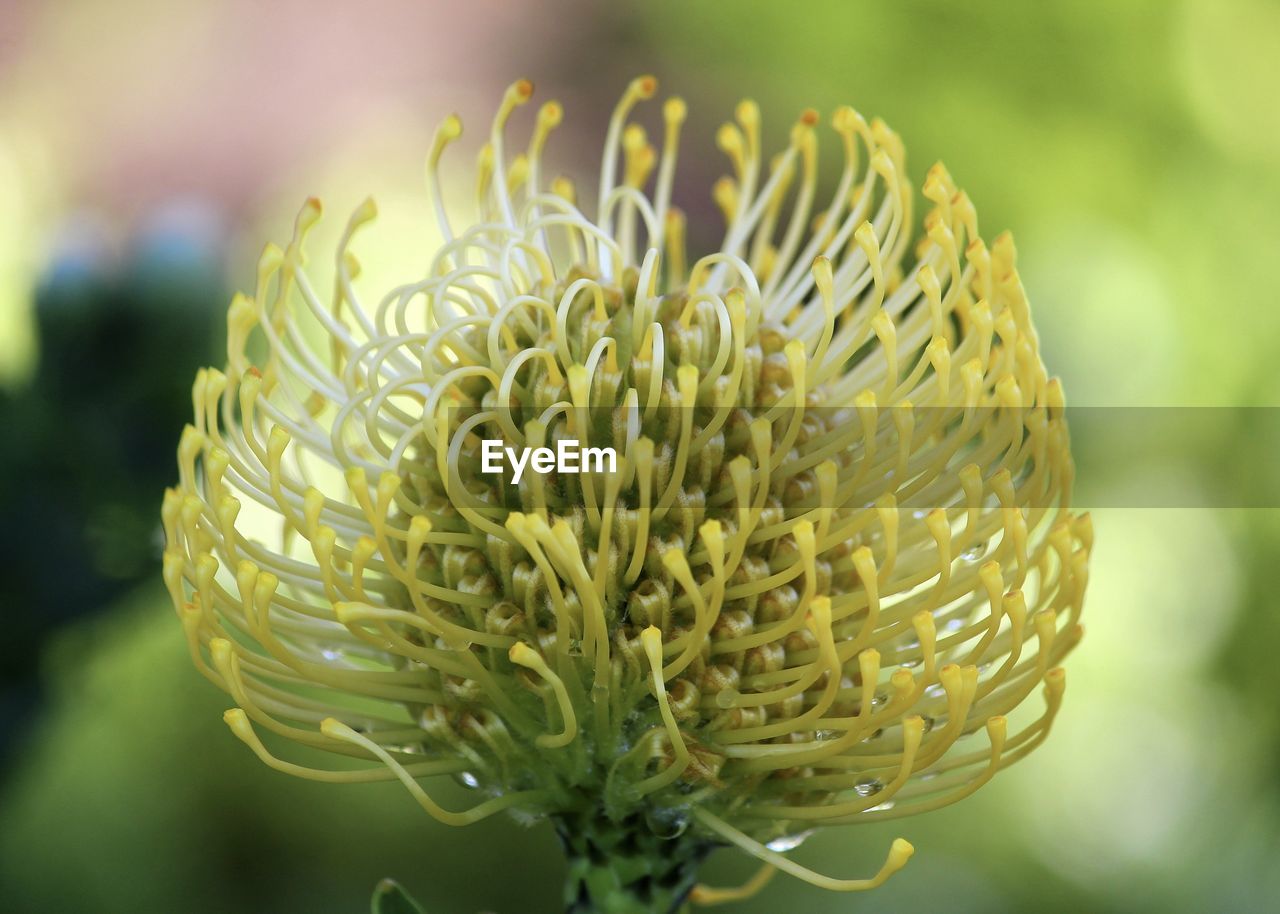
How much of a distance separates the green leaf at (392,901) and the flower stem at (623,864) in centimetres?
10

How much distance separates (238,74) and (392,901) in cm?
238

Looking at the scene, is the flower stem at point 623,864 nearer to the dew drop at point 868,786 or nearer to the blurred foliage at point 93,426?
the dew drop at point 868,786

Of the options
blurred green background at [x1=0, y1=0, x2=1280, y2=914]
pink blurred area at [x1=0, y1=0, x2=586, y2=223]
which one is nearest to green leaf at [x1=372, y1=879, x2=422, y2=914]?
blurred green background at [x1=0, y1=0, x2=1280, y2=914]

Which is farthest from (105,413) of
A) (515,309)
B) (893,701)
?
(893,701)

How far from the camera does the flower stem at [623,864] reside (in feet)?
2.11

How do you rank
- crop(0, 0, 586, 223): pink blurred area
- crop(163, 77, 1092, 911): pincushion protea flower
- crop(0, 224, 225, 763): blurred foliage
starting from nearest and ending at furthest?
crop(163, 77, 1092, 911): pincushion protea flower, crop(0, 224, 225, 763): blurred foliage, crop(0, 0, 586, 223): pink blurred area

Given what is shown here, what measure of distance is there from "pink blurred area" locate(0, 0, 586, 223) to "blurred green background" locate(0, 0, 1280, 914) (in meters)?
0.01

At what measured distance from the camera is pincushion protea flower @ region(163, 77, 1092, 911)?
56 cm

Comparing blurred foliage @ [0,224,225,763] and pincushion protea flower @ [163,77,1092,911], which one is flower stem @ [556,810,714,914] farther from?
blurred foliage @ [0,224,225,763]

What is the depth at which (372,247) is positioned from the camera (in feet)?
6.25

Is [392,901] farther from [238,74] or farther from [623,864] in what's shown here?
[238,74]

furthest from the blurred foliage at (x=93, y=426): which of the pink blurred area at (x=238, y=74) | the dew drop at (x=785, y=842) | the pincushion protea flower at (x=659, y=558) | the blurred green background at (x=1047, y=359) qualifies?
the pink blurred area at (x=238, y=74)

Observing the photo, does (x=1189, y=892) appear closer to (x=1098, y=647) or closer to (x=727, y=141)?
(x=1098, y=647)

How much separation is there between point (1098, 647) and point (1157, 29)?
38.8 inches
